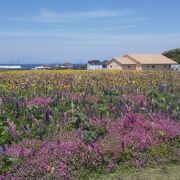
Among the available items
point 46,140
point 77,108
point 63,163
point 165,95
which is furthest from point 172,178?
point 165,95

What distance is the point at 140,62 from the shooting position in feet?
282

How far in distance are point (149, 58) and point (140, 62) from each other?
10.1 feet

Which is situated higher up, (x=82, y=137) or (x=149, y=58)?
(x=82, y=137)

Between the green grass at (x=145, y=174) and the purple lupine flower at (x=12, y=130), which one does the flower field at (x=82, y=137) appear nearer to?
the purple lupine flower at (x=12, y=130)

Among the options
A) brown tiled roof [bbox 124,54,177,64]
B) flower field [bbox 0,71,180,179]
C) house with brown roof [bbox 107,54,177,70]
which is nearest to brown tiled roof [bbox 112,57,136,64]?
house with brown roof [bbox 107,54,177,70]

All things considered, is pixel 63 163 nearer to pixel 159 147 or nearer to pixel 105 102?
pixel 159 147

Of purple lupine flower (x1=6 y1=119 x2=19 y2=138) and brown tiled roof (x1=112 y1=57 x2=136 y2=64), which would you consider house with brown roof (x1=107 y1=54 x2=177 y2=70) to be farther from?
purple lupine flower (x1=6 y1=119 x2=19 y2=138)

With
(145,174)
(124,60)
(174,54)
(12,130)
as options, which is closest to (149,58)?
(124,60)

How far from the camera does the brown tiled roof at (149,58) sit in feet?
277

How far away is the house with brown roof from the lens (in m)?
83.9

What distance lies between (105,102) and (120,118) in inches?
86.3

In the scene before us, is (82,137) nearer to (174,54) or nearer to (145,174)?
(145,174)

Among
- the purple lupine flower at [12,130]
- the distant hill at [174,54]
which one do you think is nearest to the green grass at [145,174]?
the purple lupine flower at [12,130]

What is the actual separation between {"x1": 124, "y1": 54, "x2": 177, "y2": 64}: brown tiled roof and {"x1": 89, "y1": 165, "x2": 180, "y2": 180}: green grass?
249 ft
